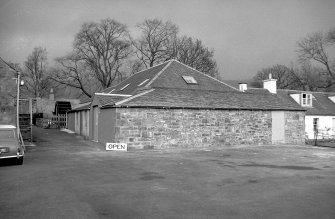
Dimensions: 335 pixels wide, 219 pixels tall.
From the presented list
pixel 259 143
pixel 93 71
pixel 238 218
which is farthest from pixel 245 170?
pixel 93 71

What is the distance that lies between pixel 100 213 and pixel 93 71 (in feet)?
165

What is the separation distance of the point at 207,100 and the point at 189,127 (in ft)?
9.44

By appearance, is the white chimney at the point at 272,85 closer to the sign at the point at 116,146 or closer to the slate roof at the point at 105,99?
the slate roof at the point at 105,99

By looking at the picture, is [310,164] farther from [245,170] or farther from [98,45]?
[98,45]

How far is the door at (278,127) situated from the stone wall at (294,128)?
42cm

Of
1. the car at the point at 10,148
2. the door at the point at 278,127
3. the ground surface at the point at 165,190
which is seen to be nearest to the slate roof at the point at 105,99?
the car at the point at 10,148

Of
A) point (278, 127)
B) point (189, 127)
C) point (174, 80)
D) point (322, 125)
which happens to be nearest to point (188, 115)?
point (189, 127)

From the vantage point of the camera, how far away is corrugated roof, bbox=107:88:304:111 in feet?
73.9

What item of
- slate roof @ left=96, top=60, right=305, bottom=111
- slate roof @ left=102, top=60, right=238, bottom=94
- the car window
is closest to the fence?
slate roof @ left=102, top=60, right=238, bottom=94

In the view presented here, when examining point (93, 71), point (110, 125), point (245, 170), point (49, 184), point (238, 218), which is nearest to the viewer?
point (238, 218)

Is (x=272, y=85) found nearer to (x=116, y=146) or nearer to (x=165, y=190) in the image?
(x=116, y=146)

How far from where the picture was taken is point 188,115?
2342 cm

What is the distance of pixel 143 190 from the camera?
9.38 meters

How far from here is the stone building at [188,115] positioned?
21.8 m
